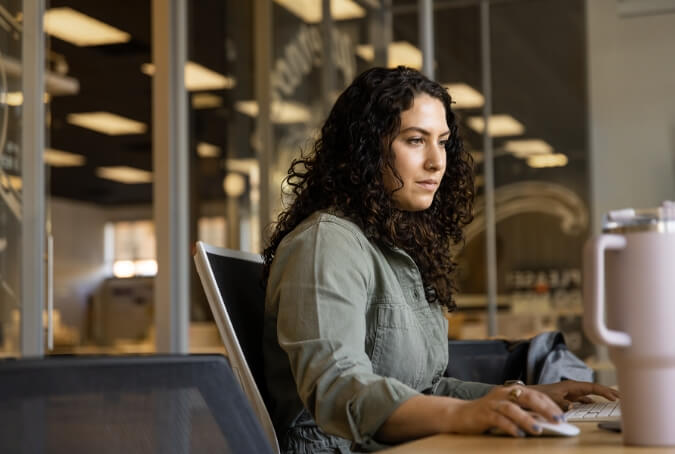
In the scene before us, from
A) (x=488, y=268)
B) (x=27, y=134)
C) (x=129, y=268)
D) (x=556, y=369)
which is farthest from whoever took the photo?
(x=129, y=268)

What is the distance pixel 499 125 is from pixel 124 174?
40.9ft

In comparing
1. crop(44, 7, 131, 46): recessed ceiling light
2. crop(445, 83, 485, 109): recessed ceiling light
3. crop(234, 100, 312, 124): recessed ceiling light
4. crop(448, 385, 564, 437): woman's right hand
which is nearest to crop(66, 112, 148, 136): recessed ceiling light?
crop(44, 7, 131, 46): recessed ceiling light

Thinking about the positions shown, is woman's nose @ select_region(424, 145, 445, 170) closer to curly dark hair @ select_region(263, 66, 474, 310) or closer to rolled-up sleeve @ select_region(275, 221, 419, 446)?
curly dark hair @ select_region(263, 66, 474, 310)

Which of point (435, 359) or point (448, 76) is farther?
point (448, 76)

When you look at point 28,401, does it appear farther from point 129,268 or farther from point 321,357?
point 129,268

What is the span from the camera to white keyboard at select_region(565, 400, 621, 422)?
1.16 meters

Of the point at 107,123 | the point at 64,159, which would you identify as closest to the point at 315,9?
the point at 107,123

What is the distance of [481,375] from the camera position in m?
2.07

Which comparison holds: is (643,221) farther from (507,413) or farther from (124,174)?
(124,174)

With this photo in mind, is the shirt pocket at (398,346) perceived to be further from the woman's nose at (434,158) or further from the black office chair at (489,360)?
the black office chair at (489,360)

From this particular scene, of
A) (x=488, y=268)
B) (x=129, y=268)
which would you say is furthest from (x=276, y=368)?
(x=129, y=268)

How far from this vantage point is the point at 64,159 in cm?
1510

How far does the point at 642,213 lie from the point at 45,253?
9.95 ft

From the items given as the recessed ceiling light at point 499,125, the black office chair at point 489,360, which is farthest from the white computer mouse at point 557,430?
the recessed ceiling light at point 499,125
